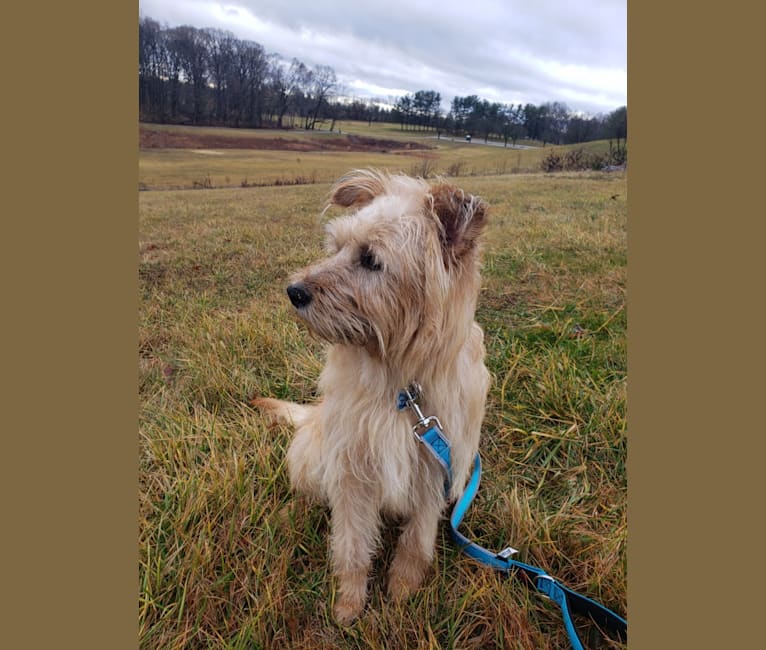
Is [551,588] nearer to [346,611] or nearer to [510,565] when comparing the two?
[510,565]

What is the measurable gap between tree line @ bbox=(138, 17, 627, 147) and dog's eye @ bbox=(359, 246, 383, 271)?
10.1 ft

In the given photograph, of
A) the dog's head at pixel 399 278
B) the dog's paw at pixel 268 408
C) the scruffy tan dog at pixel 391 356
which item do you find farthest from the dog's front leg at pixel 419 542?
the dog's paw at pixel 268 408

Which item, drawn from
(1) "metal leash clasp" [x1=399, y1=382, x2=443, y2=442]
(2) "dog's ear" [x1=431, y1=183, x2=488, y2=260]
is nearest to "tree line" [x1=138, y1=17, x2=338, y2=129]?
(2) "dog's ear" [x1=431, y1=183, x2=488, y2=260]

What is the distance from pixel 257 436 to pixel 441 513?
138 centimetres

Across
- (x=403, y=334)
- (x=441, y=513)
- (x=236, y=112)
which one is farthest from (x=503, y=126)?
(x=441, y=513)

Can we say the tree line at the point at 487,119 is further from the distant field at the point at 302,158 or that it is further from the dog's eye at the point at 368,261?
the dog's eye at the point at 368,261

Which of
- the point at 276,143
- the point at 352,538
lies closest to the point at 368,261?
the point at 352,538

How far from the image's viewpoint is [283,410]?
3.38m

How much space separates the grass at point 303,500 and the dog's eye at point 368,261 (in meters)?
1.27

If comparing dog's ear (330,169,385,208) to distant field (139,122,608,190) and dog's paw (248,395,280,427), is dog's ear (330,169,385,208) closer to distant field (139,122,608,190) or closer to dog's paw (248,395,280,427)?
dog's paw (248,395,280,427)

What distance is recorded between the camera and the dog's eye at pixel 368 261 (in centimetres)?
216

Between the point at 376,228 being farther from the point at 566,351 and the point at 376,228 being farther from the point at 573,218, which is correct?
the point at 573,218

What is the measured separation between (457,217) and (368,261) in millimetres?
480

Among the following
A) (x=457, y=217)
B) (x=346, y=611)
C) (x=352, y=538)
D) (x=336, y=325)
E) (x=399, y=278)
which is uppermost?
(x=457, y=217)
